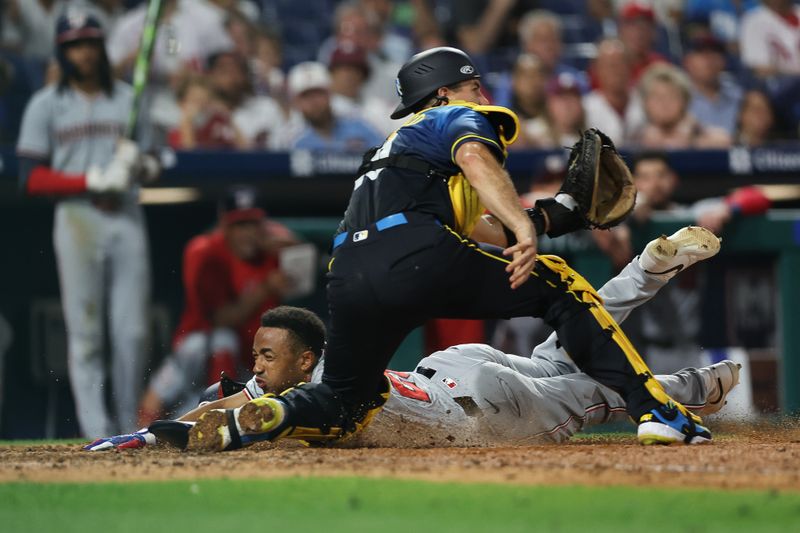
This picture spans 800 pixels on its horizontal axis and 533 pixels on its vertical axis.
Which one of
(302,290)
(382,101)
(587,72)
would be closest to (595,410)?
(302,290)

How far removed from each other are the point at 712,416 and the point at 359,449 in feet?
7.43

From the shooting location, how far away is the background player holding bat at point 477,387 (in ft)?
16.9

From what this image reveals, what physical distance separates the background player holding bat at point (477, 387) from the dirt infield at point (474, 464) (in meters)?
0.15

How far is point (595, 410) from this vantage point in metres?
5.34

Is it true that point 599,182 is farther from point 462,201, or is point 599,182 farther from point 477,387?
point 477,387

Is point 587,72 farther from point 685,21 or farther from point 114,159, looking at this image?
point 114,159

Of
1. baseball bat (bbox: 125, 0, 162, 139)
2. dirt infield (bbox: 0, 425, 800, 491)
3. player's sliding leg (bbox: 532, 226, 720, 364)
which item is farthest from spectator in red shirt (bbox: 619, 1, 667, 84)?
dirt infield (bbox: 0, 425, 800, 491)

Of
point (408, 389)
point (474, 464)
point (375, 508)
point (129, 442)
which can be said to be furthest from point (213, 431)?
point (375, 508)

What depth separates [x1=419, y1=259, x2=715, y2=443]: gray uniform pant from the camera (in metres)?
5.15

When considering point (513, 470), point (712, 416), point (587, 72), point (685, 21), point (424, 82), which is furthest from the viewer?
point (685, 21)

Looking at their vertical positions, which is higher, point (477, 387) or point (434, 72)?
point (434, 72)

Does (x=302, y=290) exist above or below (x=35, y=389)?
above

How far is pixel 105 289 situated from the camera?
8.35 metres

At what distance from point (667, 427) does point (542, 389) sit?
0.62m
